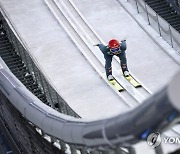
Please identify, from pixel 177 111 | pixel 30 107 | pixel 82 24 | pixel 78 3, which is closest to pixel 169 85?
pixel 177 111

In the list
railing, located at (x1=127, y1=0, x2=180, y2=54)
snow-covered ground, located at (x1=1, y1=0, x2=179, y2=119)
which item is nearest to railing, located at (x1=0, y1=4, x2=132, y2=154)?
snow-covered ground, located at (x1=1, y1=0, x2=179, y2=119)

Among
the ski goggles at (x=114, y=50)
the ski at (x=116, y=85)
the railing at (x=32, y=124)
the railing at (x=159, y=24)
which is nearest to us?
the railing at (x=32, y=124)

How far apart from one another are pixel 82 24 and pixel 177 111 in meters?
14.0

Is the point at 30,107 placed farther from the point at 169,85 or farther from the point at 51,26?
the point at 51,26

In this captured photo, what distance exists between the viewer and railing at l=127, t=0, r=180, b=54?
19156 mm

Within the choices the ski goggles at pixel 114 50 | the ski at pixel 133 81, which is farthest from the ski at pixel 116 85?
the ski goggles at pixel 114 50

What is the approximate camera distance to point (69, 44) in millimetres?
19703

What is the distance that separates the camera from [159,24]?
19.9 m

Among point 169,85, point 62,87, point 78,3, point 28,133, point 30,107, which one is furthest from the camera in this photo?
point 78,3

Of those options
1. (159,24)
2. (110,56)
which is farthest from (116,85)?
(159,24)

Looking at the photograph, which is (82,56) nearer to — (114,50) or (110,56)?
(110,56)

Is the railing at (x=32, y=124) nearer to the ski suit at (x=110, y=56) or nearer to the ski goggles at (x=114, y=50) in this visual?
the ski suit at (x=110, y=56)

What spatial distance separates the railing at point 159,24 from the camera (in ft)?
62.8

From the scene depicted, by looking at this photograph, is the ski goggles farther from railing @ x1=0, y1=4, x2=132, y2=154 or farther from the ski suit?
railing @ x1=0, y1=4, x2=132, y2=154
